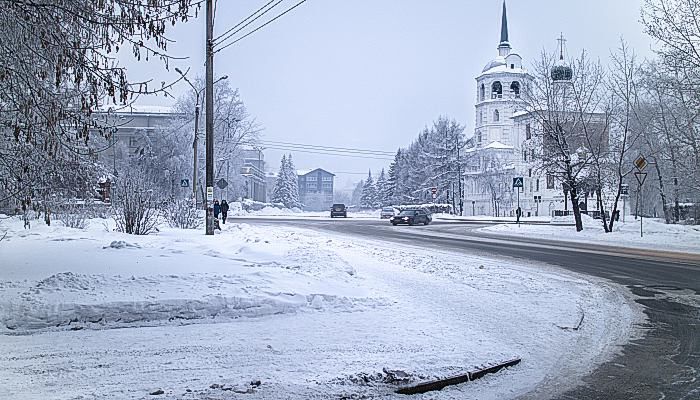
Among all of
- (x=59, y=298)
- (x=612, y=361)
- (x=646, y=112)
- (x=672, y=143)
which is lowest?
(x=612, y=361)

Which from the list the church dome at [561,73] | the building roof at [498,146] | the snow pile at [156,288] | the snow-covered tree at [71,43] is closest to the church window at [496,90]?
the building roof at [498,146]

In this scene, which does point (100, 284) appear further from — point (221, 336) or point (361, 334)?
point (361, 334)

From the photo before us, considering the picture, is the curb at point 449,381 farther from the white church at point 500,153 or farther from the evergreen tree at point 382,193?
the evergreen tree at point 382,193

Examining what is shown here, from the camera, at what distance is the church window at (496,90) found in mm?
105812

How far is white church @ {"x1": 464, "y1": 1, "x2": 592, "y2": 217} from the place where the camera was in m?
90.4

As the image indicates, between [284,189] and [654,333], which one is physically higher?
[284,189]

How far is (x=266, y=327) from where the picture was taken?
8.77 meters

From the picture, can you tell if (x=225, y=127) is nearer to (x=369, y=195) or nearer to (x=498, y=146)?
(x=498, y=146)

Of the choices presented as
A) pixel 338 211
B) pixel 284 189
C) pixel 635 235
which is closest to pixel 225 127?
pixel 338 211

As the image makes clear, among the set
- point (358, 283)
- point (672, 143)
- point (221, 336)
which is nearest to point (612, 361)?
point (221, 336)

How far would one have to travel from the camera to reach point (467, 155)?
9581cm

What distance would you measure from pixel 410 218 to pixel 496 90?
61193mm

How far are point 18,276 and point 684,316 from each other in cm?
1083

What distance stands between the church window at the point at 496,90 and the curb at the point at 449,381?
335 feet
